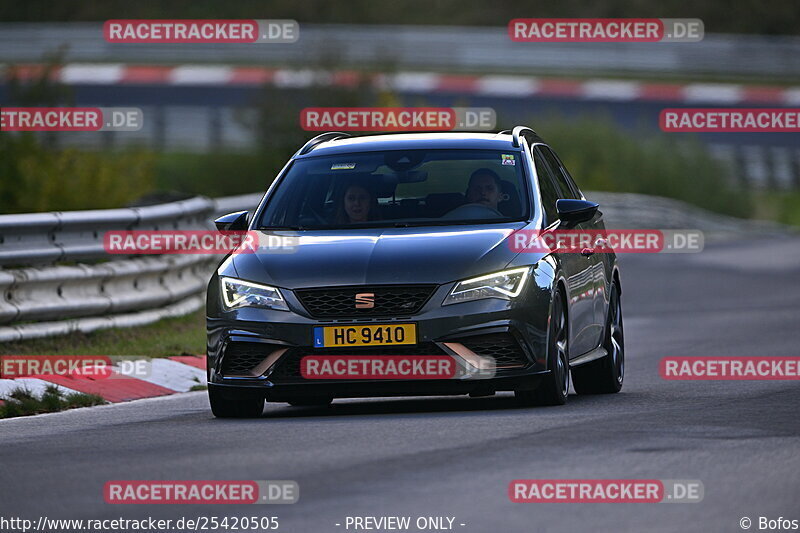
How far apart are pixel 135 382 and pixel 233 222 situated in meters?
2.08

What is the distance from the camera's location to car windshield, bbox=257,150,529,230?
37.5 ft

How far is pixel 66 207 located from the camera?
2127 centimetres

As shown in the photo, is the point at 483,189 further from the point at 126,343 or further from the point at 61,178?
the point at 61,178

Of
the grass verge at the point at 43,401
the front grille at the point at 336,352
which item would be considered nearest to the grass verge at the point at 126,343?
the grass verge at the point at 43,401

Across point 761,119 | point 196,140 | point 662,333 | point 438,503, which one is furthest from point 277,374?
point 761,119

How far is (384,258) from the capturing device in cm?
1053

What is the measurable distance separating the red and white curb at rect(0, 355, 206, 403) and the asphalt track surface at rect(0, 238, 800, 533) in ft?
0.96

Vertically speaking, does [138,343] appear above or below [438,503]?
below

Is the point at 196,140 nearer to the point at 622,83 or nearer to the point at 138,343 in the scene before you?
the point at 622,83

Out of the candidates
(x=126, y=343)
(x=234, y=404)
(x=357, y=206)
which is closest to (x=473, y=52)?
(x=126, y=343)

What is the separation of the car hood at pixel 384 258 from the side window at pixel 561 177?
5.49 ft

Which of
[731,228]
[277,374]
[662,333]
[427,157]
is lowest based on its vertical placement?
[731,228]

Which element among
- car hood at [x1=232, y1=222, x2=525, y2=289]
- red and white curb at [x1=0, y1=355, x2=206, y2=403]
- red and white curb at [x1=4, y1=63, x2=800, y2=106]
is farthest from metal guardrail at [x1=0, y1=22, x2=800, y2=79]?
car hood at [x1=232, y1=222, x2=525, y2=289]

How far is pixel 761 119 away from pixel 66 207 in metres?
27.1
